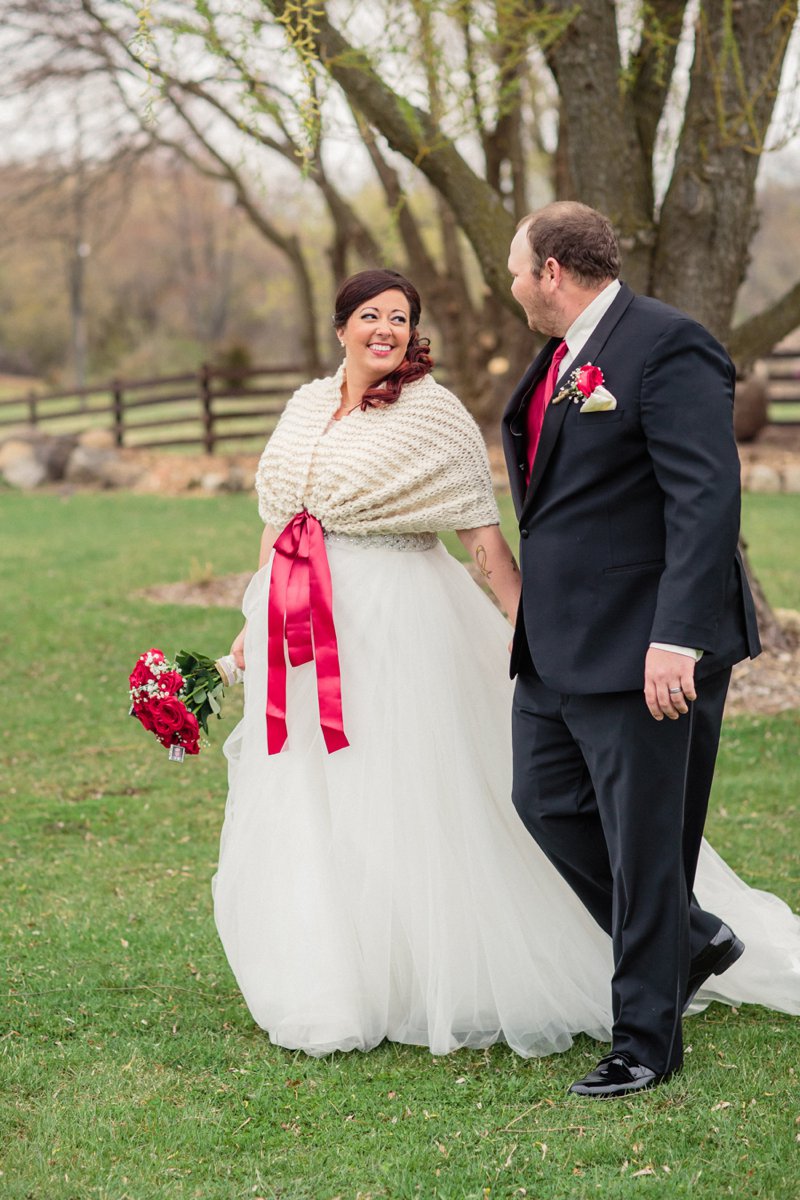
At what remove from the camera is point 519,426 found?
11.0ft

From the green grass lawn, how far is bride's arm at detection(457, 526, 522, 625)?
1250mm

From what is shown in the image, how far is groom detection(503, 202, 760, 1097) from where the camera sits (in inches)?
→ 113

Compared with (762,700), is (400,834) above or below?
above

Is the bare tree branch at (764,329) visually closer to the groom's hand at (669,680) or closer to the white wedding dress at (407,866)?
the white wedding dress at (407,866)

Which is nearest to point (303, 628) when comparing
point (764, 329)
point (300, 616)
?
point (300, 616)

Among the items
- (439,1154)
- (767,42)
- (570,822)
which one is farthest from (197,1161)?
(767,42)

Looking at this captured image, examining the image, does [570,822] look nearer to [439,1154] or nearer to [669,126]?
[439,1154]

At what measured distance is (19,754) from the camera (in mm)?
6855

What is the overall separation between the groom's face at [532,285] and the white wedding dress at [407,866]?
86 centimetres

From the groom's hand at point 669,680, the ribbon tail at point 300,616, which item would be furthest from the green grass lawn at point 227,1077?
the ribbon tail at point 300,616

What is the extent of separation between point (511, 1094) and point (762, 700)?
4.77 metres

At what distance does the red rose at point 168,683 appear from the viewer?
12.2 ft

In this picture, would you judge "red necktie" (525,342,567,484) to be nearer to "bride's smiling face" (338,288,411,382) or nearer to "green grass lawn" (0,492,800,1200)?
"bride's smiling face" (338,288,411,382)

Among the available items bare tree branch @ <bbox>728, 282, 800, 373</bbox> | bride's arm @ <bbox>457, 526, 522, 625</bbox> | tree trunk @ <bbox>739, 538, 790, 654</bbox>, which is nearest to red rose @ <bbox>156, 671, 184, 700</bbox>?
bride's arm @ <bbox>457, 526, 522, 625</bbox>
